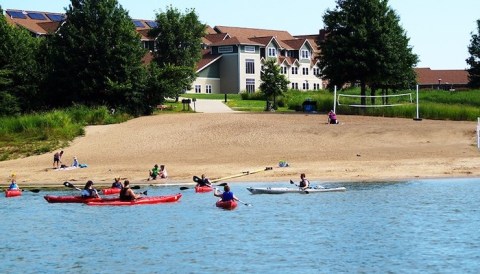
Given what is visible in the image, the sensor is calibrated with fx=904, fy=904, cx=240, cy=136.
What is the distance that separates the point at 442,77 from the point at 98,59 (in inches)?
3969

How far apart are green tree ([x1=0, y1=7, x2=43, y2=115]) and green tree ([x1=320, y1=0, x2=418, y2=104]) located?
82.6 ft

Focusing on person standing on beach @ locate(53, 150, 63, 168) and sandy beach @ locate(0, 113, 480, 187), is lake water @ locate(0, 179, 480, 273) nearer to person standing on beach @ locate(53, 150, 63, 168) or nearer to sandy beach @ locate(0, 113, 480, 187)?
sandy beach @ locate(0, 113, 480, 187)

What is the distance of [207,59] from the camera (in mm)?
125562

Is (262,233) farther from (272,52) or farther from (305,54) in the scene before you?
(305,54)

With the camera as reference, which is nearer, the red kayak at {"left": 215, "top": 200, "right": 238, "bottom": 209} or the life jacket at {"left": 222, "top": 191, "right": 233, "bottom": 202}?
the life jacket at {"left": 222, "top": 191, "right": 233, "bottom": 202}

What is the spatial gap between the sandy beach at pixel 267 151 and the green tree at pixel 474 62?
52.5 m

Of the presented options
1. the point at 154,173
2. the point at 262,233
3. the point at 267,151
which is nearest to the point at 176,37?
the point at 267,151

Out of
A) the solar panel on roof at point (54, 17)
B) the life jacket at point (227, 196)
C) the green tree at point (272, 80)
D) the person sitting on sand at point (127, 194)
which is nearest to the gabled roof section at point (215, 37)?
the solar panel on roof at point (54, 17)

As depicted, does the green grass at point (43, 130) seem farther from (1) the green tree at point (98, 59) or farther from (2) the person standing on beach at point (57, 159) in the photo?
(1) the green tree at point (98, 59)

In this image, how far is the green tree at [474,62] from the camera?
11719cm

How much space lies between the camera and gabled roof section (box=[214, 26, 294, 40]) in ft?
455

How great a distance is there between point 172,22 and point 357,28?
111 ft

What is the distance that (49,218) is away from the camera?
1588 inches

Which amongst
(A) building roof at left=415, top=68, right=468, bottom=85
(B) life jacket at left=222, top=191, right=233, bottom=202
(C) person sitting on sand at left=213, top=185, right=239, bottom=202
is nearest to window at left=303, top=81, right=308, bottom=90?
(A) building roof at left=415, top=68, right=468, bottom=85
